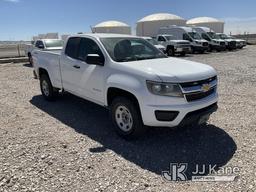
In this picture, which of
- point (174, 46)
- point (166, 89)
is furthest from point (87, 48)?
point (174, 46)

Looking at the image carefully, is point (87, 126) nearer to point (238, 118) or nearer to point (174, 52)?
point (238, 118)

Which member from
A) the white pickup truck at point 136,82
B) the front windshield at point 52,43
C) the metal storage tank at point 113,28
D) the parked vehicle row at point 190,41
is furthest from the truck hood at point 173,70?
the metal storage tank at point 113,28

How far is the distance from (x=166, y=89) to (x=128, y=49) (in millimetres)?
1644

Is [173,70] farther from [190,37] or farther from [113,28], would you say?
[113,28]

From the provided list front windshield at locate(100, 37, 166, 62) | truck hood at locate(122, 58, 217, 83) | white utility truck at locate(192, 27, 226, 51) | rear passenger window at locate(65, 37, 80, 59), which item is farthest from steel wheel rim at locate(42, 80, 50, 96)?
white utility truck at locate(192, 27, 226, 51)

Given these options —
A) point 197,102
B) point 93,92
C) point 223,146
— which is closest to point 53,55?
point 93,92

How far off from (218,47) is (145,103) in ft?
85.6

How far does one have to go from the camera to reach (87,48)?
5.74 metres

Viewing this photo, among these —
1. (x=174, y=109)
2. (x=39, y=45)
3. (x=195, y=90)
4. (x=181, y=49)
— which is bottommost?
(x=181, y=49)

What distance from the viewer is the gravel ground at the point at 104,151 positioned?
3545mm

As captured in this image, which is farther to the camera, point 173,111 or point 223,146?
point 223,146

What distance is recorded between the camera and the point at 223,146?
4.54 meters

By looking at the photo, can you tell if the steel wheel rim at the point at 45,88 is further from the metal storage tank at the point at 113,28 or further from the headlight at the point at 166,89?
the metal storage tank at the point at 113,28

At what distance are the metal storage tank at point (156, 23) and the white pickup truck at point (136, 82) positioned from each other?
4538cm
